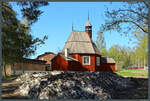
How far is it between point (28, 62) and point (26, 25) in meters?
1.89

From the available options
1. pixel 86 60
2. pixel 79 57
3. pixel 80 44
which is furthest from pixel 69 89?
pixel 86 60

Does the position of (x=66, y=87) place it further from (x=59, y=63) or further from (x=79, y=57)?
(x=59, y=63)

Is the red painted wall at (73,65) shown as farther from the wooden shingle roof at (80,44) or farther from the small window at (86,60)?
the wooden shingle roof at (80,44)

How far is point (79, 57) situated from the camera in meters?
13.8

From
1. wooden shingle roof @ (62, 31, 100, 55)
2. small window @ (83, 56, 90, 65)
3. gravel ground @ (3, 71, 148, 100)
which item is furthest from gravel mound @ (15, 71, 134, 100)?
small window @ (83, 56, 90, 65)

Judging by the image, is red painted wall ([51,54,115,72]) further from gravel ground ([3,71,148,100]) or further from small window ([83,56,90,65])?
gravel ground ([3,71,148,100])

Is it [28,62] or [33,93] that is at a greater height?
[28,62]

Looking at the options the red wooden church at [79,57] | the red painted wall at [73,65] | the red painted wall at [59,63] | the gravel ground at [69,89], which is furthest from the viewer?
the red painted wall at [59,63]

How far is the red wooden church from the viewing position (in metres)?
13.5

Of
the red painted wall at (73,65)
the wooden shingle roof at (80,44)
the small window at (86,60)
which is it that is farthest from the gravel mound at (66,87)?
the small window at (86,60)

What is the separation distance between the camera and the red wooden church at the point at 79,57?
44.4ft

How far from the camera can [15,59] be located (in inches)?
292

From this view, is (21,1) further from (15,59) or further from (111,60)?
(111,60)

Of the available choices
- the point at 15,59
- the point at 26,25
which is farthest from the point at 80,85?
the point at 26,25
